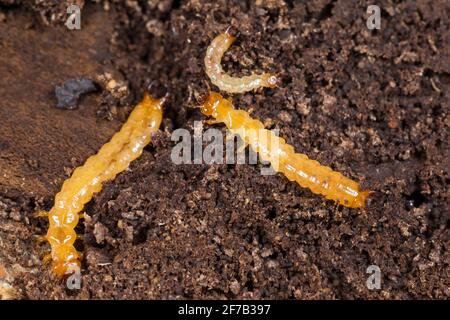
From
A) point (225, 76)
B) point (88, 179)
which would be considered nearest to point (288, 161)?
point (225, 76)

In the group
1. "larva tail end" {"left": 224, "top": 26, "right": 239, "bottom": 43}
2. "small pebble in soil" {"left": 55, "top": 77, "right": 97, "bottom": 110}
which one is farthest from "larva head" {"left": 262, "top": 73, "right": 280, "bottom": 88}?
"small pebble in soil" {"left": 55, "top": 77, "right": 97, "bottom": 110}

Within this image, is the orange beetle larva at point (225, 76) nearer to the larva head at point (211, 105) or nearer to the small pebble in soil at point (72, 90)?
the larva head at point (211, 105)

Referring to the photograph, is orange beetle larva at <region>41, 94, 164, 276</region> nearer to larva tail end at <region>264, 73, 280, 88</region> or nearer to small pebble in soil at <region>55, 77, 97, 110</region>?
small pebble in soil at <region>55, 77, 97, 110</region>

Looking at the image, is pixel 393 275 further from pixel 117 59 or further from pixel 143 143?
pixel 117 59

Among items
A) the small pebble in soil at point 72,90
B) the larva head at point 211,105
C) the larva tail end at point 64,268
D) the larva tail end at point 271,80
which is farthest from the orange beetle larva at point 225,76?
the larva tail end at point 64,268

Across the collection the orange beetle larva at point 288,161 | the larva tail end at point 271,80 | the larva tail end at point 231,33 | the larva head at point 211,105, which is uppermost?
the larva tail end at point 231,33
